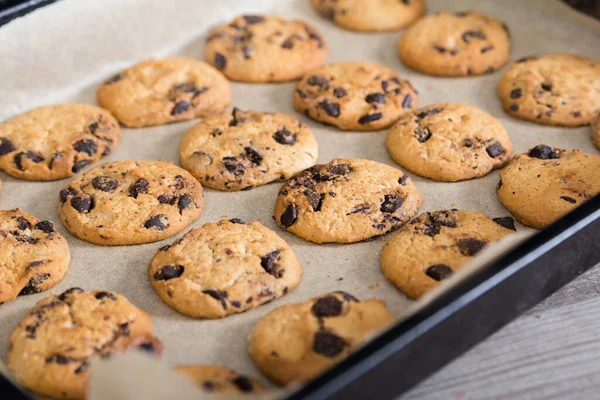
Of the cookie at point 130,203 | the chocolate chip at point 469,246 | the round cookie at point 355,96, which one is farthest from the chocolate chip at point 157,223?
the chocolate chip at point 469,246

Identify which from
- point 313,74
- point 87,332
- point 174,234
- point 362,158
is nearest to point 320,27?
point 313,74

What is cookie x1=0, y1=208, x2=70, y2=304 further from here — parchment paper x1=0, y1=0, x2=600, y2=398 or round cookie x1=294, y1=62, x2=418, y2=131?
round cookie x1=294, y1=62, x2=418, y2=131

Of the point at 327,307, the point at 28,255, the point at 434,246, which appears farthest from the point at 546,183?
the point at 28,255

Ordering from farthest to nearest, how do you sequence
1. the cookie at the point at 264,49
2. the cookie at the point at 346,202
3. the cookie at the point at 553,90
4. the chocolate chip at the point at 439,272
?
the cookie at the point at 264,49 → the cookie at the point at 553,90 → the cookie at the point at 346,202 → the chocolate chip at the point at 439,272

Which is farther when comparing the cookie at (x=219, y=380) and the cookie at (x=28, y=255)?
the cookie at (x=28, y=255)

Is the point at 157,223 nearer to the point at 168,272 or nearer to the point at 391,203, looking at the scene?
the point at 168,272

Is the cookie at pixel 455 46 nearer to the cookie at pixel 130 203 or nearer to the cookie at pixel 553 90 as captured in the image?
the cookie at pixel 553 90

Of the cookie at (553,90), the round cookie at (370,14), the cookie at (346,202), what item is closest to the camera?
the cookie at (346,202)
